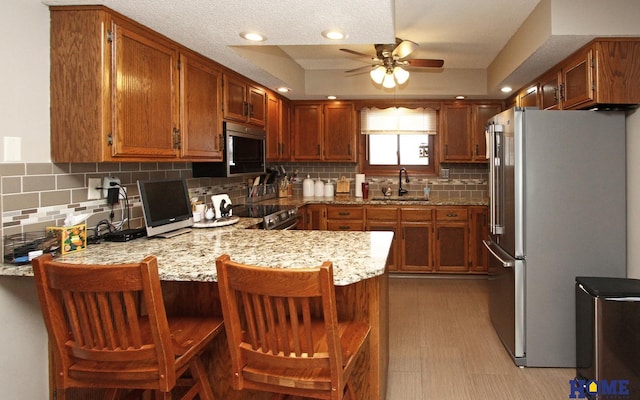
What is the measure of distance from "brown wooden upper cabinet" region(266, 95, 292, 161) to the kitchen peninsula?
2.44 metres

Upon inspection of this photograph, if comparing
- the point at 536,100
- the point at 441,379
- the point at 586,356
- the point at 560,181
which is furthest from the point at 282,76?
the point at 586,356

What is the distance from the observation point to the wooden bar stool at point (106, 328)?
1395 mm

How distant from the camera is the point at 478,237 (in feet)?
15.9

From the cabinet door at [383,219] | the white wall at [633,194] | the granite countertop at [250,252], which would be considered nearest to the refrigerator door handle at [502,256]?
the white wall at [633,194]

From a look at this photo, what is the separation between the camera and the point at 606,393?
91.7 inches

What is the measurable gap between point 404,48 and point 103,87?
2.32 m

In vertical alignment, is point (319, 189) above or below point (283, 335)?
above

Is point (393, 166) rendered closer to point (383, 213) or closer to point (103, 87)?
point (383, 213)

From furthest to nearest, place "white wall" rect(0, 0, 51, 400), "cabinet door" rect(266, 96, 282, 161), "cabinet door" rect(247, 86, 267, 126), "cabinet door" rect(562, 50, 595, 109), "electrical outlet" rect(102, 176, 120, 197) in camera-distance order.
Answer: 1. "cabinet door" rect(266, 96, 282, 161)
2. "cabinet door" rect(247, 86, 267, 126)
3. "cabinet door" rect(562, 50, 595, 109)
4. "electrical outlet" rect(102, 176, 120, 197)
5. "white wall" rect(0, 0, 51, 400)

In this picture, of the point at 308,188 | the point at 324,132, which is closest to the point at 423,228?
the point at 308,188

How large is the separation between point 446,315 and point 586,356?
4.40ft

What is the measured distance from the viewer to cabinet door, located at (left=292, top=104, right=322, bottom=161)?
17.4 ft

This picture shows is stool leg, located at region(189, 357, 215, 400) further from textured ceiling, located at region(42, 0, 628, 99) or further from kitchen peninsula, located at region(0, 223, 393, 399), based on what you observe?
textured ceiling, located at region(42, 0, 628, 99)

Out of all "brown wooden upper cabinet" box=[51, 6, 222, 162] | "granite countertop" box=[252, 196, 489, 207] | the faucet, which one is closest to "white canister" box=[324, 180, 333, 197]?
"granite countertop" box=[252, 196, 489, 207]
